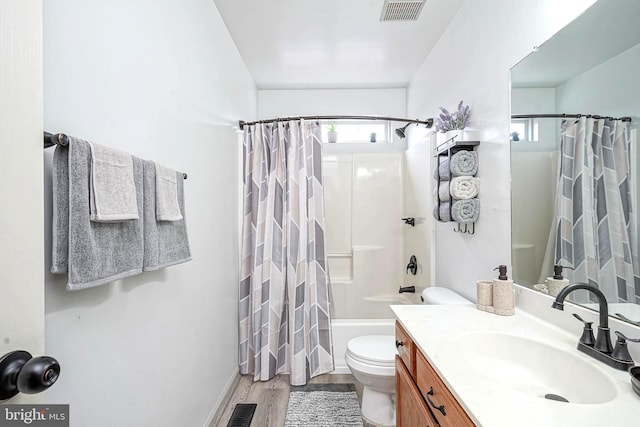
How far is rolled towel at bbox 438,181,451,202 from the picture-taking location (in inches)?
71.6

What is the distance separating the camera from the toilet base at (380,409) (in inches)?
69.1

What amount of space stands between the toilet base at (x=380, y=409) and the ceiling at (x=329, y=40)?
7.83ft

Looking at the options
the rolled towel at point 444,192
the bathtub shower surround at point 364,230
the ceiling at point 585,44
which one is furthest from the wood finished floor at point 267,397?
the ceiling at point 585,44

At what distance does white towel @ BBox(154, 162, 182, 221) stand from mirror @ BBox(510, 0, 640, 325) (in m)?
1.47

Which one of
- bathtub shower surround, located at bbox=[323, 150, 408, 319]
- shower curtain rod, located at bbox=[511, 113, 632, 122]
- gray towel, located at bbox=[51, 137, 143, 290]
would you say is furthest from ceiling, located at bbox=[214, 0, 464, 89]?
gray towel, located at bbox=[51, 137, 143, 290]

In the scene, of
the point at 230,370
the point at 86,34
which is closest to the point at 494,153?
the point at 86,34

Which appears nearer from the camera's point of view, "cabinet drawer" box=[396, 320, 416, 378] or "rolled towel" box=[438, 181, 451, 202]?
"cabinet drawer" box=[396, 320, 416, 378]

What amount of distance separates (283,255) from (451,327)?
1.42 m

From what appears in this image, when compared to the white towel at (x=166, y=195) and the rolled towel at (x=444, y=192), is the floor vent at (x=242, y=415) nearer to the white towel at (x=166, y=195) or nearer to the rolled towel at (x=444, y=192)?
the white towel at (x=166, y=195)

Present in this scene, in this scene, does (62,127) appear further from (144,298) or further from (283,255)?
(283,255)

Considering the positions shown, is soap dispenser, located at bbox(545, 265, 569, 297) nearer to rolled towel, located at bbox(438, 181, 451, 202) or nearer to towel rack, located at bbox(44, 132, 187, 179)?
rolled towel, located at bbox(438, 181, 451, 202)

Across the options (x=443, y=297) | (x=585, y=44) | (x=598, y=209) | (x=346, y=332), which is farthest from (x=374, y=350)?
Result: (x=585, y=44)

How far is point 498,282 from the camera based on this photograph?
133 centimetres

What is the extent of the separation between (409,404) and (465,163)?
4.07 feet
